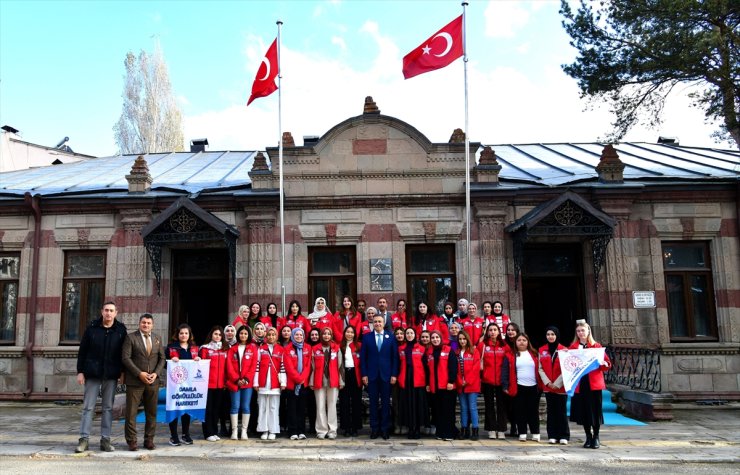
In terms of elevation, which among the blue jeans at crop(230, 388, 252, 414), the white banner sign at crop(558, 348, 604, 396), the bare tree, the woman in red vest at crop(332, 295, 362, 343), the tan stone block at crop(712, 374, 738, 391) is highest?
the bare tree

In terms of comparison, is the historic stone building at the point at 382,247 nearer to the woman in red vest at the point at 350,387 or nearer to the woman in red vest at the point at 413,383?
the woman in red vest at the point at 350,387

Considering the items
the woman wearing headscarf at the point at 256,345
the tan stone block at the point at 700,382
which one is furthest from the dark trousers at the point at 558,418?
the tan stone block at the point at 700,382

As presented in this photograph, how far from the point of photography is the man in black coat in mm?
8398

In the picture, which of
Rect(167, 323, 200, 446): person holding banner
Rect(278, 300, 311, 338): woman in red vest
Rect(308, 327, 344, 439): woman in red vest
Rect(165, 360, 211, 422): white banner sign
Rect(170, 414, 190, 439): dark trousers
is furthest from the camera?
Rect(278, 300, 311, 338): woman in red vest

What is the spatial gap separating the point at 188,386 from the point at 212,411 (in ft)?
2.02

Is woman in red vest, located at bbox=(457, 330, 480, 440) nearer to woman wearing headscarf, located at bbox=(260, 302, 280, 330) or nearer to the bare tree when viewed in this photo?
woman wearing headscarf, located at bbox=(260, 302, 280, 330)

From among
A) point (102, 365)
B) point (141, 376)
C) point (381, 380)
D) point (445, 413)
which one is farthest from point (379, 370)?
point (102, 365)

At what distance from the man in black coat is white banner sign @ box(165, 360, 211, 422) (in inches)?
33.9

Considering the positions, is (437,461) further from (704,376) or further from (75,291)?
(75,291)

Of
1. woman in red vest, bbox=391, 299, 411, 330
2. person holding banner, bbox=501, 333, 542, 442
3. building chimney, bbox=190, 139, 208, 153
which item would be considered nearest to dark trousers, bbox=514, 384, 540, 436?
person holding banner, bbox=501, 333, 542, 442

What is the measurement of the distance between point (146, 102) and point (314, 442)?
33246mm

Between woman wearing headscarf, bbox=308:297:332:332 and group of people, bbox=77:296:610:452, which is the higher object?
woman wearing headscarf, bbox=308:297:332:332

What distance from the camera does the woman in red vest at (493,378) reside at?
30.9 ft

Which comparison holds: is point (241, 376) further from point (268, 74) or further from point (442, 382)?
point (268, 74)
